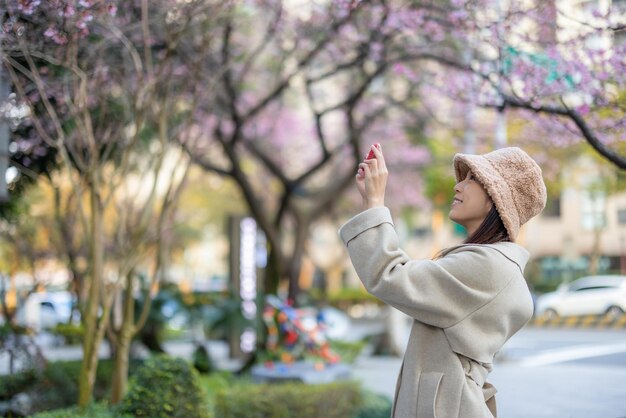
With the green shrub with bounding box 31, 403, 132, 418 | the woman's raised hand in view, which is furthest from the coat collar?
the green shrub with bounding box 31, 403, 132, 418

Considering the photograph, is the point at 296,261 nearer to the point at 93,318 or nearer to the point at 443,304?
the point at 93,318

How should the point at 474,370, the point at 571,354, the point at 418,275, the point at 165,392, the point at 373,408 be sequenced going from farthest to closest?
the point at 571,354 → the point at 373,408 → the point at 165,392 → the point at 474,370 → the point at 418,275

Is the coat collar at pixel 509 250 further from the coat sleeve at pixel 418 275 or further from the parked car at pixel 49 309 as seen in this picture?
the parked car at pixel 49 309

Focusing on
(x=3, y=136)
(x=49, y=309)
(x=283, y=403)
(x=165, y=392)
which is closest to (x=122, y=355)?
(x=283, y=403)

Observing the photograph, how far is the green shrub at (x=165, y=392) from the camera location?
5.26 metres

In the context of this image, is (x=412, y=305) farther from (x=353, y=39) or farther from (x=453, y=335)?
(x=353, y=39)

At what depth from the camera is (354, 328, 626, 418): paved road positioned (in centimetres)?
579

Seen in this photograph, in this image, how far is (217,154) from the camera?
17875 millimetres

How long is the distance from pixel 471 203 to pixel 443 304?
35 cm

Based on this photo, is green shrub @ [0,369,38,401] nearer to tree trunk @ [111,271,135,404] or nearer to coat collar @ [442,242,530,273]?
tree trunk @ [111,271,135,404]

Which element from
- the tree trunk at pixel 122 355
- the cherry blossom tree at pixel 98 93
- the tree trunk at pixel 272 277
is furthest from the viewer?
the tree trunk at pixel 272 277

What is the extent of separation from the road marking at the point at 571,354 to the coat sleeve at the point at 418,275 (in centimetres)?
1151

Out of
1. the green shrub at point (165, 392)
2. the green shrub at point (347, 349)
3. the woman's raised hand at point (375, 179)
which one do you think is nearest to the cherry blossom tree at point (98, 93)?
the green shrub at point (165, 392)

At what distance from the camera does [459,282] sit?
86.4 inches
